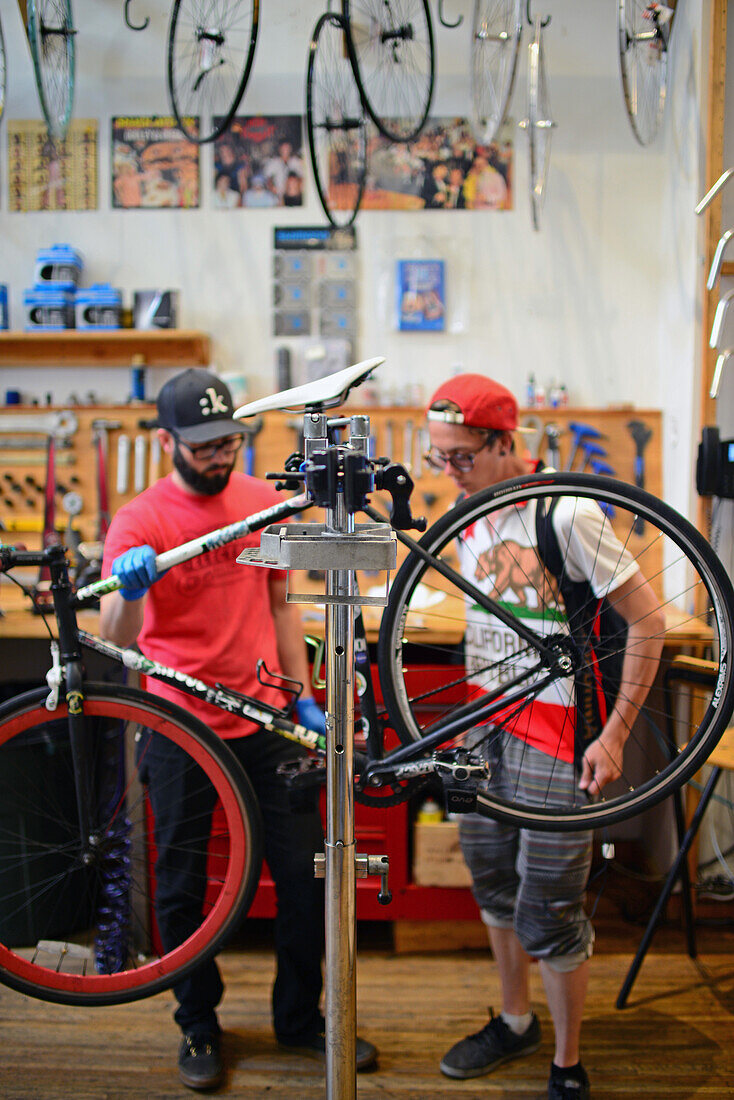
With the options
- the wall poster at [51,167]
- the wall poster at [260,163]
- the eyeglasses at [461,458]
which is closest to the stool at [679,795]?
the eyeglasses at [461,458]

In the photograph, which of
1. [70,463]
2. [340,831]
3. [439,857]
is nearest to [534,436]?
[439,857]

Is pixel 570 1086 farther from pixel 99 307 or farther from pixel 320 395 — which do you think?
pixel 99 307

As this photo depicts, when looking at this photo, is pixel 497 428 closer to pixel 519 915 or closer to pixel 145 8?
pixel 519 915

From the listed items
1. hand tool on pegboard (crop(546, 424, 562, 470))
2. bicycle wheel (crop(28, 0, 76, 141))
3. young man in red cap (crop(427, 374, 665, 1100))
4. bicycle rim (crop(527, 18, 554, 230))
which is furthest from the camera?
hand tool on pegboard (crop(546, 424, 562, 470))

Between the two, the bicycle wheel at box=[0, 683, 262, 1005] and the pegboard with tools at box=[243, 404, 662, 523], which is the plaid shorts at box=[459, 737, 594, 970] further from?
the pegboard with tools at box=[243, 404, 662, 523]

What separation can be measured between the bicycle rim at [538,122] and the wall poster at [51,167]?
5.34 ft

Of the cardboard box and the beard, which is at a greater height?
the beard

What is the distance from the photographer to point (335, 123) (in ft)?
9.86

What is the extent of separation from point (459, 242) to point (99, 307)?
134 centimetres

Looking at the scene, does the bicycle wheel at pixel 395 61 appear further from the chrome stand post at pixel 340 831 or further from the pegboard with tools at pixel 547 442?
the chrome stand post at pixel 340 831

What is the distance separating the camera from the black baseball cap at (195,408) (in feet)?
6.05

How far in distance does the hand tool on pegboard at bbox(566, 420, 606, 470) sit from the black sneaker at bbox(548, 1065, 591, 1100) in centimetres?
191

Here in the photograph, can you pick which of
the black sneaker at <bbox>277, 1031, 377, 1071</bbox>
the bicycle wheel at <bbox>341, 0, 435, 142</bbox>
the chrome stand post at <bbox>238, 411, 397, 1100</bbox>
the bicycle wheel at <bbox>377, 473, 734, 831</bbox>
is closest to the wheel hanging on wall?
the bicycle wheel at <bbox>341, 0, 435, 142</bbox>

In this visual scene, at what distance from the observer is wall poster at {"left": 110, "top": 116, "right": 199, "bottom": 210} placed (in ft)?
10.5
